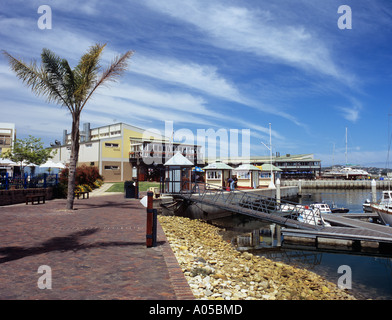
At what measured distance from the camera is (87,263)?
6621 mm

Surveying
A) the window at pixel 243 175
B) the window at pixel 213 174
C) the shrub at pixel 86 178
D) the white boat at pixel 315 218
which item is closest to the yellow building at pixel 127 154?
the shrub at pixel 86 178

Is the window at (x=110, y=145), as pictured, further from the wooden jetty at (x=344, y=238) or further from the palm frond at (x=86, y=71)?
the wooden jetty at (x=344, y=238)

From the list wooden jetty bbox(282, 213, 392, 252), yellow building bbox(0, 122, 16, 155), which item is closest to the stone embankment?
wooden jetty bbox(282, 213, 392, 252)

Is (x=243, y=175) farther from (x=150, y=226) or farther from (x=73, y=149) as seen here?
(x=150, y=226)

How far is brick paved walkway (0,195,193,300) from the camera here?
16.6 feet

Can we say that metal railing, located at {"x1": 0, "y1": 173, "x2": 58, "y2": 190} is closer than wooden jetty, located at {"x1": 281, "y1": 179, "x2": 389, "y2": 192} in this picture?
Yes

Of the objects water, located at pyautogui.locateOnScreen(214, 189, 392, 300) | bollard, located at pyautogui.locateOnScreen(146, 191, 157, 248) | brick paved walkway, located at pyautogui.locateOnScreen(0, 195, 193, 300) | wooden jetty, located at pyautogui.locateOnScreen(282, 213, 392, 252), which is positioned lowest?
water, located at pyautogui.locateOnScreen(214, 189, 392, 300)

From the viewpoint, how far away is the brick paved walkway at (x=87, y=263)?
507 cm

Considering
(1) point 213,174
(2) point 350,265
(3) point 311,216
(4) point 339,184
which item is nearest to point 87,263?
(2) point 350,265

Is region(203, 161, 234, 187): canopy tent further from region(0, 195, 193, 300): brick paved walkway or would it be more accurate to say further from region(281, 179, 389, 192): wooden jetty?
region(281, 179, 389, 192): wooden jetty

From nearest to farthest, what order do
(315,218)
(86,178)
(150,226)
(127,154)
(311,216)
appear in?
(150,226) < (315,218) < (311,216) < (86,178) < (127,154)

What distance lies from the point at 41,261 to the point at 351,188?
82081mm
